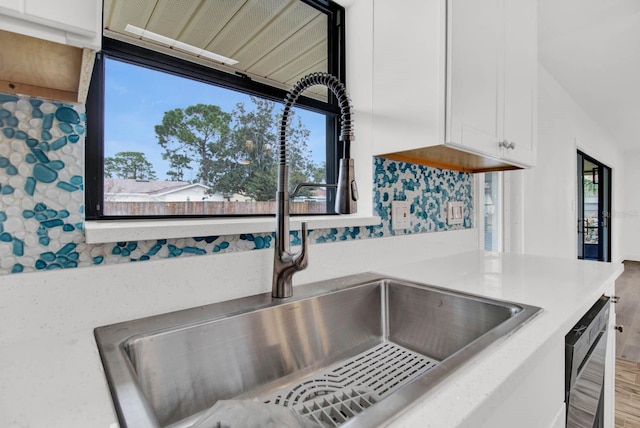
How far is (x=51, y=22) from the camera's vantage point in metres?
0.38

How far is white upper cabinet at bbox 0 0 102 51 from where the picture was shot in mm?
361

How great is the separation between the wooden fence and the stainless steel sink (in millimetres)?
320

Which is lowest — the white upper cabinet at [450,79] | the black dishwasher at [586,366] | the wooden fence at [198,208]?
the black dishwasher at [586,366]

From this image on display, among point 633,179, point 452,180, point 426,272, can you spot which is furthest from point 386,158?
point 633,179

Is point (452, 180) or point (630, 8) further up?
point (630, 8)

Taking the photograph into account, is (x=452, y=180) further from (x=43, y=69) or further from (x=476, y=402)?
(x=43, y=69)

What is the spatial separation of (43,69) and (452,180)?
5.45 feet

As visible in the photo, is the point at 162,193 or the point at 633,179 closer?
the point at 162,193

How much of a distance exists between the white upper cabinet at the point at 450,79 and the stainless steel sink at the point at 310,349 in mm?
518

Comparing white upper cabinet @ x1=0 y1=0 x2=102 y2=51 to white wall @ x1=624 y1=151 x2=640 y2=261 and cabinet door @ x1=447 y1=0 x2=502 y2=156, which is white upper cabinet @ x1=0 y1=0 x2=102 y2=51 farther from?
white wall @ x1=624 y1=151 x2=640 y2=261

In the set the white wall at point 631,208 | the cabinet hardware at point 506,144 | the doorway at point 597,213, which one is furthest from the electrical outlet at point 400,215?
the white wall at point 631,208

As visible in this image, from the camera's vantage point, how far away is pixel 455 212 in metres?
1.70

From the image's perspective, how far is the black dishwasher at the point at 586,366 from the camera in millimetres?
795

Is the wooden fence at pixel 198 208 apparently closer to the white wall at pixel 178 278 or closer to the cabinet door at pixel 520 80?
the white wall at pixel 178 278
